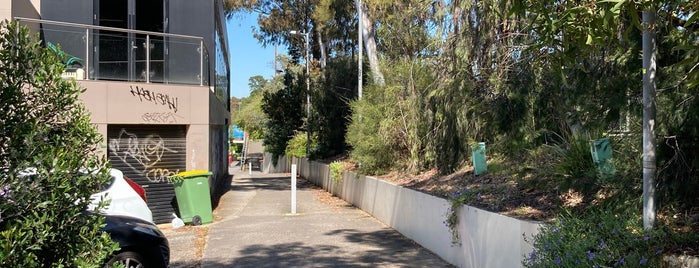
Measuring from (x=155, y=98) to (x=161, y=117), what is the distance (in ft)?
1.35

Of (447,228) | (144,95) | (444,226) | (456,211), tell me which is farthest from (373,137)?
(456,211)

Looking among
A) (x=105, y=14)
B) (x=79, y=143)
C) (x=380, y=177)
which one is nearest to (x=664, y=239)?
(x=79, y=143)

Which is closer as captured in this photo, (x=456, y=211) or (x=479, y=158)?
(x=456, y=211)

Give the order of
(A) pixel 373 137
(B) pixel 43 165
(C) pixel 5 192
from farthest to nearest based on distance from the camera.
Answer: (A) pixel 373 137
(B) pixel 43 165
(C) pixel 5 192

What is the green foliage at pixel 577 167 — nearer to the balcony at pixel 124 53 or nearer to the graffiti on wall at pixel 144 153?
the graffiti on wall at pixel 144 153

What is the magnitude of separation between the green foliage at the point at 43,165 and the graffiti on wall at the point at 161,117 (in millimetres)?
8218

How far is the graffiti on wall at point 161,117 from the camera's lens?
36.9ft

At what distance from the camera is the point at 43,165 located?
2963mm

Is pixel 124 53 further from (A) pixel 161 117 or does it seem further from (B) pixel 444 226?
(B) pixel 444 226

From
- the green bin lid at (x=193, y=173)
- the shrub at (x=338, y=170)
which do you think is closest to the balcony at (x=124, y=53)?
the green bin lid at (x=193, y=173)

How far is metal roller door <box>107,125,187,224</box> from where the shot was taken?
11.2 metres

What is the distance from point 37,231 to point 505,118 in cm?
585

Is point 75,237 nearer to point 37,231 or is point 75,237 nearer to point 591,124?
point 37,231

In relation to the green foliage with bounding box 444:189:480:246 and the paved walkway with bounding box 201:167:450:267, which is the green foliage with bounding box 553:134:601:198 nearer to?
the green foliage with bounding box 444:189:480:246
